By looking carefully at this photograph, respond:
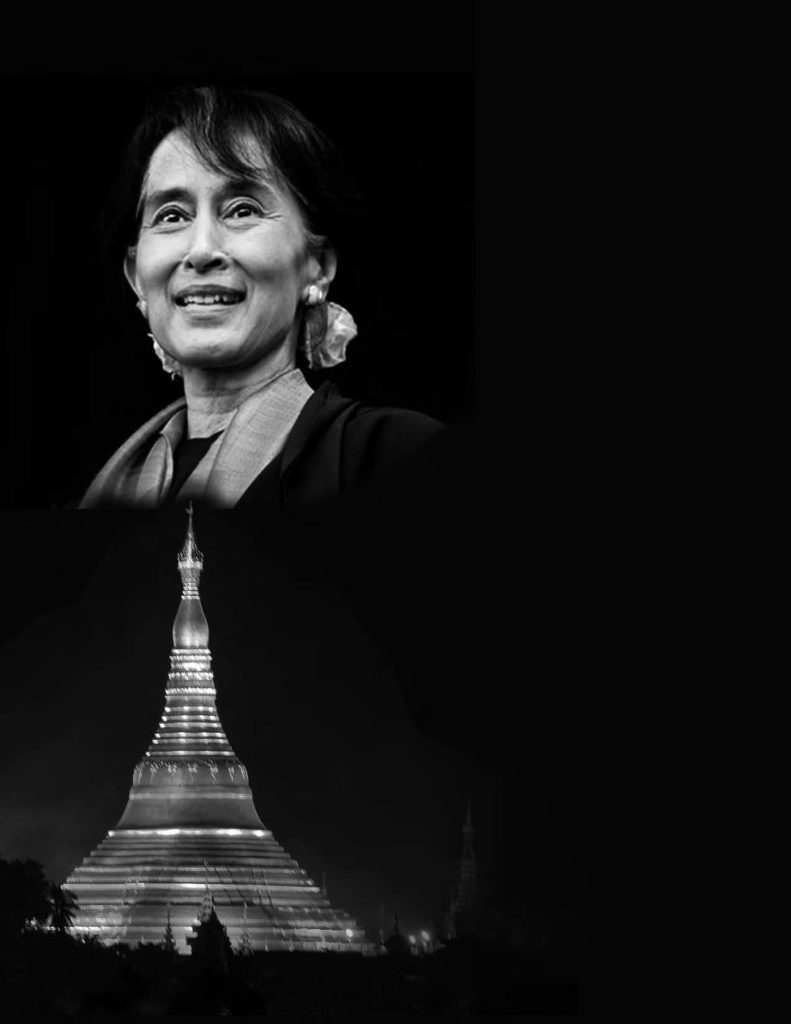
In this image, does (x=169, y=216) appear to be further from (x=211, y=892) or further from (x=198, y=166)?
(x=211, y=892)

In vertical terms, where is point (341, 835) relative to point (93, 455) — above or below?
below

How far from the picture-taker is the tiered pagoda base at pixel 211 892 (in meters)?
8.38

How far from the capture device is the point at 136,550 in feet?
28.4

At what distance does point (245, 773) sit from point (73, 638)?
80cm

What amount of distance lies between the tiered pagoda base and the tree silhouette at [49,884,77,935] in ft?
0.09

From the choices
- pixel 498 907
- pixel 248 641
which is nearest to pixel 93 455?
pixel 248 641

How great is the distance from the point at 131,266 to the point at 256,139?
25.5 inches

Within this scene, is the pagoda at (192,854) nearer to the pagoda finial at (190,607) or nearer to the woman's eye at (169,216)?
the pagoda finial at (190,607)

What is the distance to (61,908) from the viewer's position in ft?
27.6

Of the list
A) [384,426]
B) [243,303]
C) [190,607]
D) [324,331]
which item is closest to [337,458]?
[384,426]

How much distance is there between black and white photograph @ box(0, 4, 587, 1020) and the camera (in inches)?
326

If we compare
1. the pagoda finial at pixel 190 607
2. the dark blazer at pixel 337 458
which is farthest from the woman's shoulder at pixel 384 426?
the pagoda finial at pixel 190 607

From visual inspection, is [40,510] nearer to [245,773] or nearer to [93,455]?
[93,455]

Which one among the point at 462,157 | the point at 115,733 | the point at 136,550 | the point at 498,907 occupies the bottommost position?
the point at 498,907
